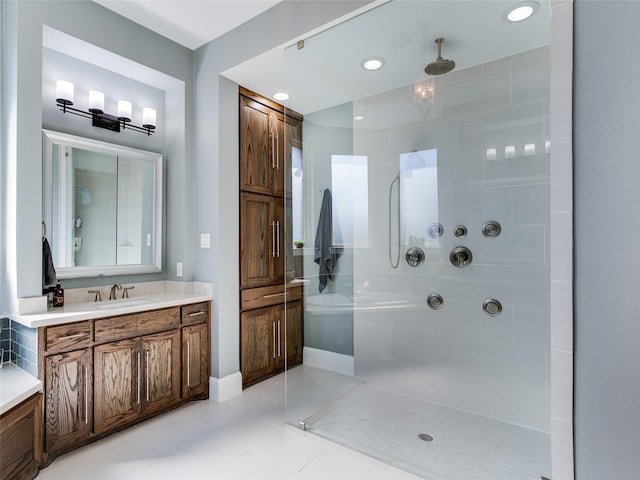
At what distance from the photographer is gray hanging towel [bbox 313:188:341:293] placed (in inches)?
101

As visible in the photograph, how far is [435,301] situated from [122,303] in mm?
2217

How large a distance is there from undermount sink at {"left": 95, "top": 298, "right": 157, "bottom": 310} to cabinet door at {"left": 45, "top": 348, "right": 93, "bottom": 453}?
36 centimetres

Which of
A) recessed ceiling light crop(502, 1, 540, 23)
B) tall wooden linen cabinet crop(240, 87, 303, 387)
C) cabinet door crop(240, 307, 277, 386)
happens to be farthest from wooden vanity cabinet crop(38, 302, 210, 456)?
recessed ceiling light crop(502, 1, 540, 23)

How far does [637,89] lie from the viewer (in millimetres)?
1036

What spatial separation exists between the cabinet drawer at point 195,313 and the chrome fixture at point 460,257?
1891 millimetres

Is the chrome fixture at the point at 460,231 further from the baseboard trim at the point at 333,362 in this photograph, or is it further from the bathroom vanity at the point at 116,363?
the bathroom vanity at the point at 116,363

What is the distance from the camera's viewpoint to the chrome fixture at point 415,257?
Answer: 7.84ft

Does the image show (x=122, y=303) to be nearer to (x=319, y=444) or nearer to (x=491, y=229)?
(x=319, y=444)

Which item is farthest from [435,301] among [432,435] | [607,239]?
[607,239]

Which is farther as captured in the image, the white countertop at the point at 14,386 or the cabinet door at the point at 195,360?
the cabinet door at the point at 195,360

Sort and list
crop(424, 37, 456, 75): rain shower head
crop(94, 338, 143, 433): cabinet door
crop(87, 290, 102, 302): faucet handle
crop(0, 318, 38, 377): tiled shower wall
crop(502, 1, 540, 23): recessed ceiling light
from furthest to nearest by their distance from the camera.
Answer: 1. crop(87, 290, 102, 302): faucet handle
2. crop(424, 37, 456, 75): rain shower head
3. crop(94, 338, 143, 433): cabinet door
4. crop(0, 318, 38, 377): tiled shower wall
5. crop(502, 1, 540, 23): recessed ceiling light

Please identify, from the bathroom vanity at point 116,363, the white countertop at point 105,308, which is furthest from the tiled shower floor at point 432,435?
the white countertop at point 105,308

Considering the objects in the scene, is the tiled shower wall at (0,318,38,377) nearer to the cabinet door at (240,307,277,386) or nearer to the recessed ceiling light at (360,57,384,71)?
the cabinet door at (240,307,277,386)

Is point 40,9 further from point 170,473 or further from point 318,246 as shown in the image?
point 170,473
